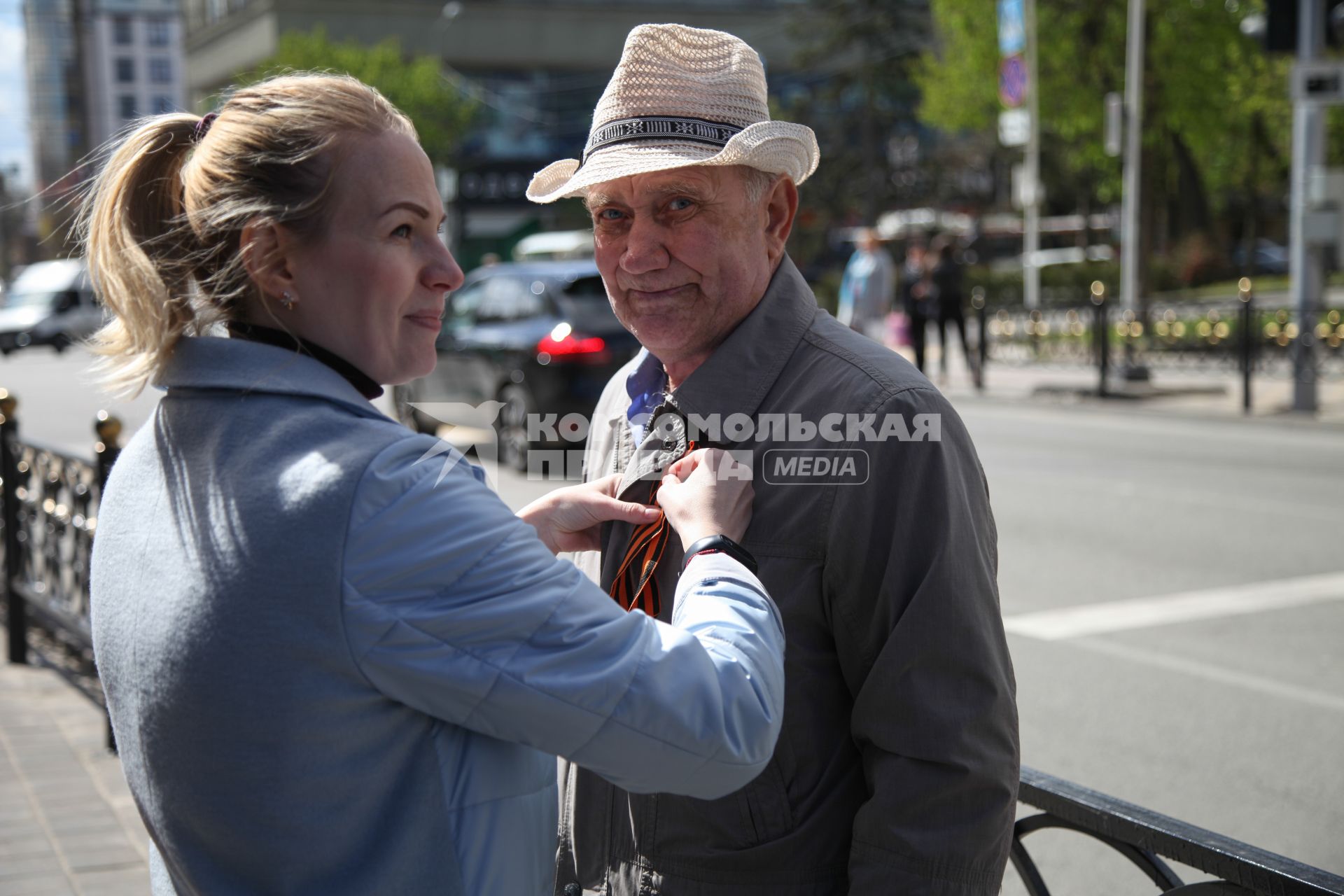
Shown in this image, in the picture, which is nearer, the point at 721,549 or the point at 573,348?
the point at 721,549

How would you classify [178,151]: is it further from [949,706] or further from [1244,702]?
[1244,702]

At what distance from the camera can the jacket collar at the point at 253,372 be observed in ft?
4.77

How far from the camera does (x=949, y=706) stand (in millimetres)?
1771

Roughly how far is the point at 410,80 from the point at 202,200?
4785 centimetres

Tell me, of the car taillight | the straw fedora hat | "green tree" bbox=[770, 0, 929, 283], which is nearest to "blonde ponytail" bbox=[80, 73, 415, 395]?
the straw fedora hat

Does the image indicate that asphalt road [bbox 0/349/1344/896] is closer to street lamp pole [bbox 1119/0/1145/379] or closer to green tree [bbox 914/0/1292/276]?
street lamp pole [bbox 1119/0/1145/379]

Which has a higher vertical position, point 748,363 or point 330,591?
point 748,363

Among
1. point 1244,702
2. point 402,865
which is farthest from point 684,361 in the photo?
point 1244,702

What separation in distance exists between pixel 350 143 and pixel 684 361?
33.8 inches

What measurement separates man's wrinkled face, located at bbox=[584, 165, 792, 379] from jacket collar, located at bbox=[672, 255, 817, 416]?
7 centimetres

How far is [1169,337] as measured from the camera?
19.4 metres

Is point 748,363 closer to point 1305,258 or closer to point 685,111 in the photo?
point 685,111

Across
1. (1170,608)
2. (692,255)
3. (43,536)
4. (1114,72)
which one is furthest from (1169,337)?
(692,255)

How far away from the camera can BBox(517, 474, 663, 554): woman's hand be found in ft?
6.59
